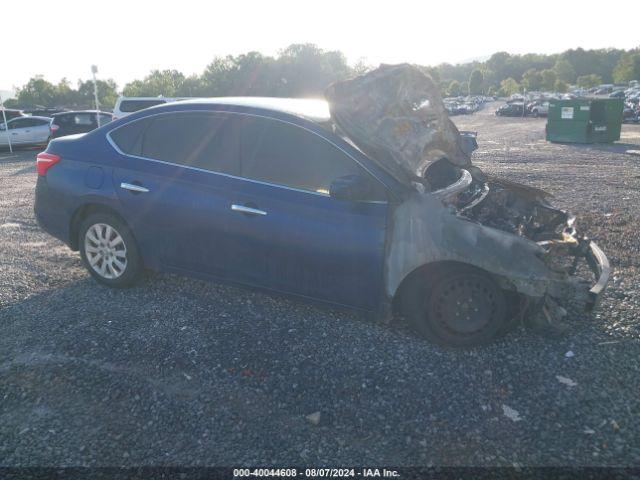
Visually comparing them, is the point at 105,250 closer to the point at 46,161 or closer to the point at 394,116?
the point at 46,161

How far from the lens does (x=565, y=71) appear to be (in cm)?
13038

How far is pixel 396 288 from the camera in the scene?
147 inches

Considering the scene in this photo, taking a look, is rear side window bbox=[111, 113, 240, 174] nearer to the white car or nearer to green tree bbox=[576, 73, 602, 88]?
the white car

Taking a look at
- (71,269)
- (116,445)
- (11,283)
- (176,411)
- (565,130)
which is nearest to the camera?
(116,445)

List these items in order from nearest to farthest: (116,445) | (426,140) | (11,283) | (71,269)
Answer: (116,445)
(426,140)
(11,283)
(71,269)

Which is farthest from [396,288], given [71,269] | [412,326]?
[71,269]

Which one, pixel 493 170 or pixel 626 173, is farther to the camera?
pixel 493 170

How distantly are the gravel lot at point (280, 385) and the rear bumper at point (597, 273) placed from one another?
42 centimetres

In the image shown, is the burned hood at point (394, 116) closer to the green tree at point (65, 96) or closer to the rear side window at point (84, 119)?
the rear side window at point (84, 119)

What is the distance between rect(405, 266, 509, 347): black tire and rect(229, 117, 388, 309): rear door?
0.36 metres

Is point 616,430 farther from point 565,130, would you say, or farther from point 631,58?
point 631,58

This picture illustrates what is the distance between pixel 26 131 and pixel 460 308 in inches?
814

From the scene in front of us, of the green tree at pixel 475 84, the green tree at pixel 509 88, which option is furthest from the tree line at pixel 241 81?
the green tree at pixel 475 84

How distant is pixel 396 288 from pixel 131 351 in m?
1.95
